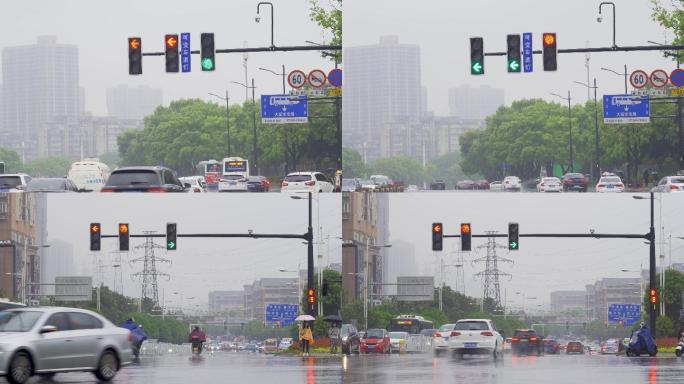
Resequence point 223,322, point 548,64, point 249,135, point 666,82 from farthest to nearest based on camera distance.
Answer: point 223,322
point 249,135
point 666,82
point 548,64

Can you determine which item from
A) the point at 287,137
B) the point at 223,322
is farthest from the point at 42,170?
the point at 223,322

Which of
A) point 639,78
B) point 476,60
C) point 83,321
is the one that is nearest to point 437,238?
point 476,60

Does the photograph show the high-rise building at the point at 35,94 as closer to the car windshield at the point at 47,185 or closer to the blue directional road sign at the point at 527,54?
the car windshield at the point at 47,185

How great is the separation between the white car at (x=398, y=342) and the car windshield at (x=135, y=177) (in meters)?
14.3

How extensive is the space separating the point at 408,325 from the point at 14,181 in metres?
22.9

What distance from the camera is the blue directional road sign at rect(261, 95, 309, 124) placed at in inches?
3063

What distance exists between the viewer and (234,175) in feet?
264

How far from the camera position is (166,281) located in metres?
108

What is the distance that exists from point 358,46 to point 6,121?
2287 cm

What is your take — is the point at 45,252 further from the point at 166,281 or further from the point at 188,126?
the point at 188,126

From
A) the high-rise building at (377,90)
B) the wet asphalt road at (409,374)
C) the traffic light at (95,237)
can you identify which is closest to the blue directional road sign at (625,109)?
the high-rise building at (377,90)

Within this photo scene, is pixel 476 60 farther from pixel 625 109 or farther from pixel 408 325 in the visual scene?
pixel 408 325

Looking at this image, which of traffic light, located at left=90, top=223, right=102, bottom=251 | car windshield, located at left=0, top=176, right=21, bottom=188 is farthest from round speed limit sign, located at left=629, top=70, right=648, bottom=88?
car windshield, located at left=0, top=176, right=21, bottom=188

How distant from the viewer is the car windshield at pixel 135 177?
62969 mm
